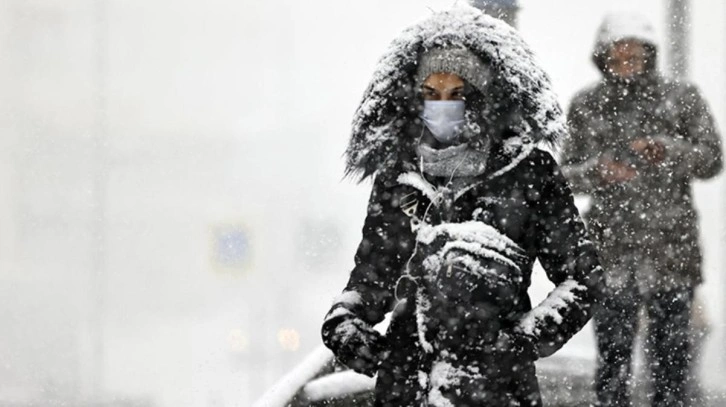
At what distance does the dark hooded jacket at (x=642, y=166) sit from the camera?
17.9 ft

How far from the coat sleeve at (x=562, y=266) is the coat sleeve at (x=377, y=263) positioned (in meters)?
0.37

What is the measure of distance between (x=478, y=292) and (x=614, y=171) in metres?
2.70

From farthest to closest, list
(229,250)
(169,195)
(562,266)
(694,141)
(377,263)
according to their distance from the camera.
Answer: (169,195) < (229,250) < (694,141) < (377,263) < (562,266)

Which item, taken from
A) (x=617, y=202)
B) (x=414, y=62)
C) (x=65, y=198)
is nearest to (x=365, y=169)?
(x=414, y=62)

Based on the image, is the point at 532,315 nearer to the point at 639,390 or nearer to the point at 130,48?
the point at 639,390

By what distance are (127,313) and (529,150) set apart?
41.3 meters

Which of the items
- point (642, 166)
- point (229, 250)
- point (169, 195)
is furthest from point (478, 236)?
point (169, 195)

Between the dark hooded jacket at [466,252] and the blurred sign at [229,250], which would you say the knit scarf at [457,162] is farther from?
the blurred sign at [229,250]

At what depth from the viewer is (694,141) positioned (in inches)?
214

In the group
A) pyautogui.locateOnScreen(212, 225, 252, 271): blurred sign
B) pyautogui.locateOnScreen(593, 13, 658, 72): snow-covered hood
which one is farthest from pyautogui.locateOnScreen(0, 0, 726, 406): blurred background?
pyautogui.locateOnScreen(593, 13, 658, 72): snow-covered hood

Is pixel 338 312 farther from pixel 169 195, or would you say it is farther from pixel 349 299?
pixel 169 195

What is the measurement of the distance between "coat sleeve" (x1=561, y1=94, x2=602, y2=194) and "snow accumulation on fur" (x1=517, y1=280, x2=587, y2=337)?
2386 mm

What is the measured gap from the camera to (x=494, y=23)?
3.36 m

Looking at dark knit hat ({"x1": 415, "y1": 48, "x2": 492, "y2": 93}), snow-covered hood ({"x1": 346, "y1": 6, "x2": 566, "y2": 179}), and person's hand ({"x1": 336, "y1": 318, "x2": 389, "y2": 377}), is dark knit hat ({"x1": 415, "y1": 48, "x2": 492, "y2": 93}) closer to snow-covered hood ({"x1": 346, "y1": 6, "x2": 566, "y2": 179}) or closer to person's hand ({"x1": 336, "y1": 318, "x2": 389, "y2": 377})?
snow-covered hood ({"x1": 346, "y1": 6, "x2": 566, "y2": 179})
